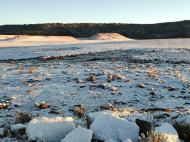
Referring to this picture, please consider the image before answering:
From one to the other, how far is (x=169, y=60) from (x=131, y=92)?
7.71 meters

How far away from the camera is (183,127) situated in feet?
10.7

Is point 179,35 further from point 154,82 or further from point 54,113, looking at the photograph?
point 54,113

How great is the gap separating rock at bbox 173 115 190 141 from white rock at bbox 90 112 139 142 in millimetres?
720

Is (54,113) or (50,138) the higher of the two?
(50,138)

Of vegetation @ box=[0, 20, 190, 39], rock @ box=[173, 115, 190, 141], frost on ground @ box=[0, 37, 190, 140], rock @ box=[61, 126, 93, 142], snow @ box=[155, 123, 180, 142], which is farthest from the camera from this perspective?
vegetation @ box=[0, 20, 190, 39]

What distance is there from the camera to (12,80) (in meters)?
8.57

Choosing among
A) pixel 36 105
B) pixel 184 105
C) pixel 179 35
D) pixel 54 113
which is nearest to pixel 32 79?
pixel 36 105

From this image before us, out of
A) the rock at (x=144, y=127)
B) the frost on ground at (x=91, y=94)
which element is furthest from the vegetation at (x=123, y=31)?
the rock at (x=144, y=127)

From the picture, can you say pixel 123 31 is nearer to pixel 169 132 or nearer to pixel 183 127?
pixel 183 127

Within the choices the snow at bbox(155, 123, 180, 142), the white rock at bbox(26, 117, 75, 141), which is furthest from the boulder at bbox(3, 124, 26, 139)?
the snow at bbox(155, 123, 180, 142)

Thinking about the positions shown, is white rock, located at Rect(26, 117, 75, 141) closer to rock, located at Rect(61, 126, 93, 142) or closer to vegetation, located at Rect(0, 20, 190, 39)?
rock, located at Rect(61, 126, 93, 142)

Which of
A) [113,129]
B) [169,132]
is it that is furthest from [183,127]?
[113,129]

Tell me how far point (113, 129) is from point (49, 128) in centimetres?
98

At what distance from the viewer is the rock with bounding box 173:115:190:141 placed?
315 cm
